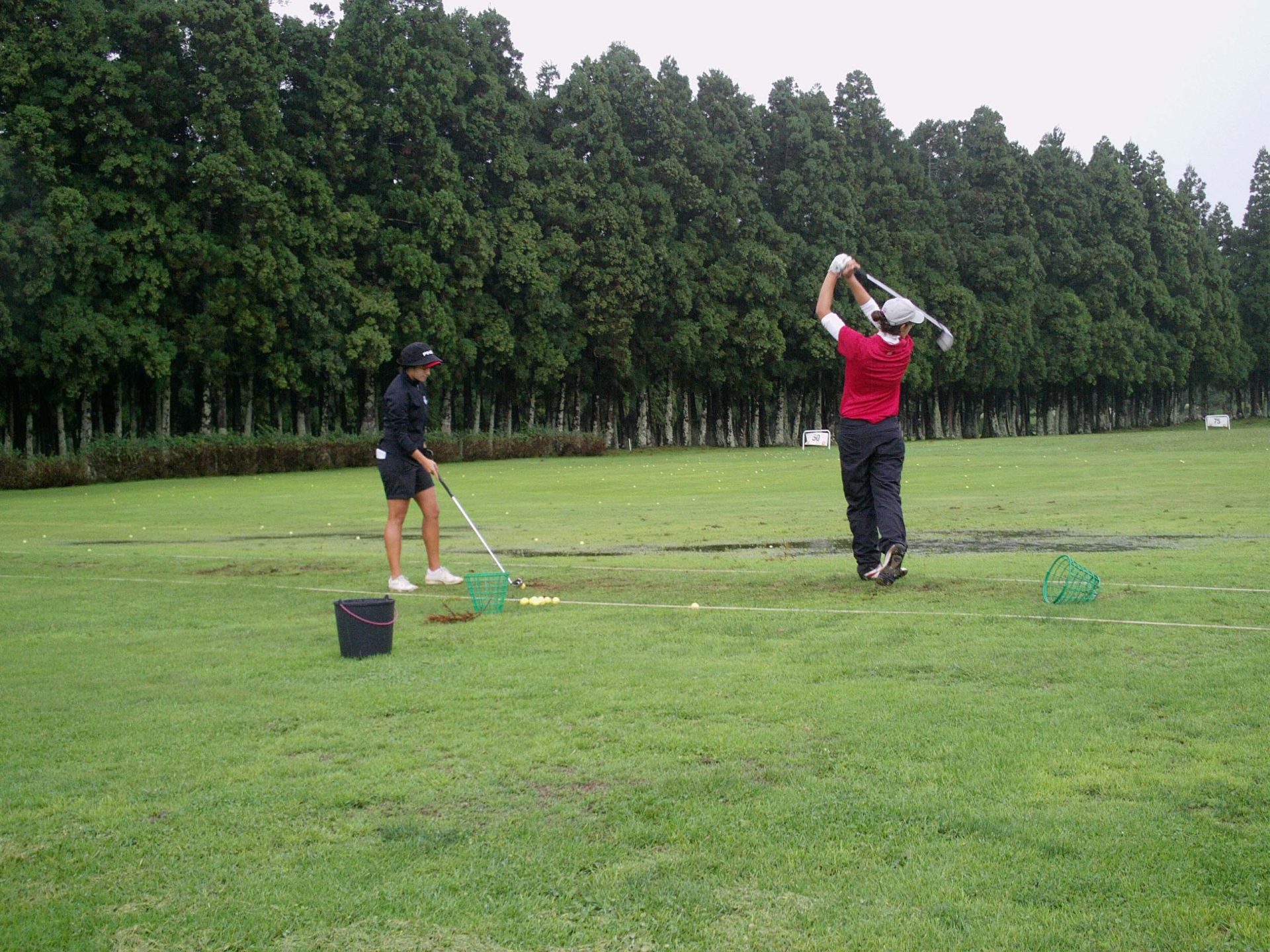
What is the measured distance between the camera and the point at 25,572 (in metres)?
15.3

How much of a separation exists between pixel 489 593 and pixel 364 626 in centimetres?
239

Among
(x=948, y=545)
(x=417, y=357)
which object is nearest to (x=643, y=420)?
(x=948, y=545)

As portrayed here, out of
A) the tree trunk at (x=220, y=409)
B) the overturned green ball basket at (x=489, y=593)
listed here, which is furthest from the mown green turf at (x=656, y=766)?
the tree trunk at (x=220, y=409)

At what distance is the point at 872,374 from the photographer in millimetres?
11773

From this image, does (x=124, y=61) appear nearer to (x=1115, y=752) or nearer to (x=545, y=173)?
(x=545, y=173)

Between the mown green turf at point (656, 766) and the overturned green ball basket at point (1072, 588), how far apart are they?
27 centimetres

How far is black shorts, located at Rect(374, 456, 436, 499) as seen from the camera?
12.8 meters

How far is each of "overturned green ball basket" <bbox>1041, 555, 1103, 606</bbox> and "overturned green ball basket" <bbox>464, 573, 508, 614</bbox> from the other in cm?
474

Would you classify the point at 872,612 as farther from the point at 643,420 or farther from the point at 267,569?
the point at 643,420

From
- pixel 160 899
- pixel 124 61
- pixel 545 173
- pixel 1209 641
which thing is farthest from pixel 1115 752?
pixel 545 173

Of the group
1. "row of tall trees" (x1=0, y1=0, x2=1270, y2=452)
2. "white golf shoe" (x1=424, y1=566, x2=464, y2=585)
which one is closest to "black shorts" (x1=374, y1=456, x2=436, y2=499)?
"white golf shoe" (x1=424, y1=566, x2=464, y2=585)

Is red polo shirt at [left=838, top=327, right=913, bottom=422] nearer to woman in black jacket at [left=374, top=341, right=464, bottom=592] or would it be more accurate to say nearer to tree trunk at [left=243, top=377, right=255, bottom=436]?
woman in black jacket at [left=374, top=341, right=464, bottom=592]

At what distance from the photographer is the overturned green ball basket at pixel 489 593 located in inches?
427

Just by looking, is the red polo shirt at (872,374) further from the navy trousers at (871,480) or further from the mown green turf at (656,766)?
the mown green turf at (656,766)
